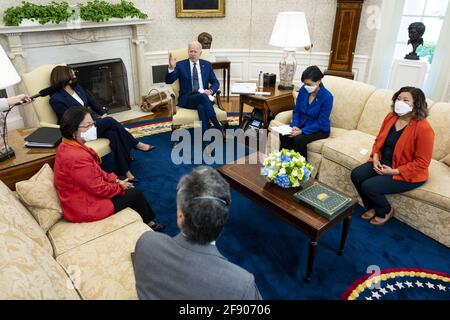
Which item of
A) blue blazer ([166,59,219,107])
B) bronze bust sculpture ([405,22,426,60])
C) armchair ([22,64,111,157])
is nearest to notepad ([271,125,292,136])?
blue blazer ([166,59,219,107])

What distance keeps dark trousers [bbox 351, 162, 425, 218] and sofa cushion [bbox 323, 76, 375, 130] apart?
30.9 inches

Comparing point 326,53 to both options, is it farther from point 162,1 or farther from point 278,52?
point 162,1

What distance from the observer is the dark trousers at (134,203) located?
236cm

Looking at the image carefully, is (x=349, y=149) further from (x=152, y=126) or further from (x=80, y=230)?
(x=152, y=126)

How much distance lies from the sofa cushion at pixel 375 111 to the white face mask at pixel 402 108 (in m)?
0.66

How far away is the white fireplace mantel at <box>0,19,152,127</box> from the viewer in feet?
13.5

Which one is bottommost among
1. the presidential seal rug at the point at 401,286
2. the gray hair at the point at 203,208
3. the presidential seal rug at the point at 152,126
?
the presidential seal rug at the point at 401,286

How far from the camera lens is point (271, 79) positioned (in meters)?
4.33

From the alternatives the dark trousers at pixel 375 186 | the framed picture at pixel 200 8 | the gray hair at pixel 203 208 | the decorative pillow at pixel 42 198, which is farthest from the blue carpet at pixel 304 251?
the framed picture at pixel 200 8

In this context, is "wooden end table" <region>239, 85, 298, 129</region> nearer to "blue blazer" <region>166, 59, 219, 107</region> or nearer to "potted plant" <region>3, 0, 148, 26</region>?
"blue blazer" <region>166, 59, 219, 107</region>

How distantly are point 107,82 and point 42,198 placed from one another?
11.0 ft

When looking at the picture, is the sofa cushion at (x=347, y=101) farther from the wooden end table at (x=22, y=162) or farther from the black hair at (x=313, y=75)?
the wooden end table at (x=22, y=162)
